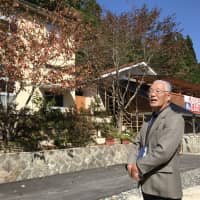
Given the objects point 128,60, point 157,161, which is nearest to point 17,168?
point 157,161

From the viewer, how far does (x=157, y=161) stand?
315 centimetres

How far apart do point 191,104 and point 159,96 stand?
65.7 feet

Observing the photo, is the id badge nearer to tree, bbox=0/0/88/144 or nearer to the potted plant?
tree, bbox=0/0/88/144

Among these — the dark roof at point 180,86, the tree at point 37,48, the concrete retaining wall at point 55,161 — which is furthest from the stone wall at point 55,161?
the dark roof at point 180,86

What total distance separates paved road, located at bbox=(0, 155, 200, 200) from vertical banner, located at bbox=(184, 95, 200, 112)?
12.2 metres

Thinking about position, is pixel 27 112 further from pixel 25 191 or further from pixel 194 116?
pixel 194 116

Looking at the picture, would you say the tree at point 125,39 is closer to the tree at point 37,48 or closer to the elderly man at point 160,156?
the tree at point 37,48

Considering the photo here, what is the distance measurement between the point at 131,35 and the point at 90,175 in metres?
9.97

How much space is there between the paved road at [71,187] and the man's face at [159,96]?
14.6 ft

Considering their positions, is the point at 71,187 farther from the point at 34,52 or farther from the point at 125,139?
the point at 125,139

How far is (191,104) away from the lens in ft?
74.8

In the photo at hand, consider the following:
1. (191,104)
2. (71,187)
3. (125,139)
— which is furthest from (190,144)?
(71,187)

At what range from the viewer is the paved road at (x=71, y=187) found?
7.62 meters

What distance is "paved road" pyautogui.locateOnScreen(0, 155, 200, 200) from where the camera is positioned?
762 cm
